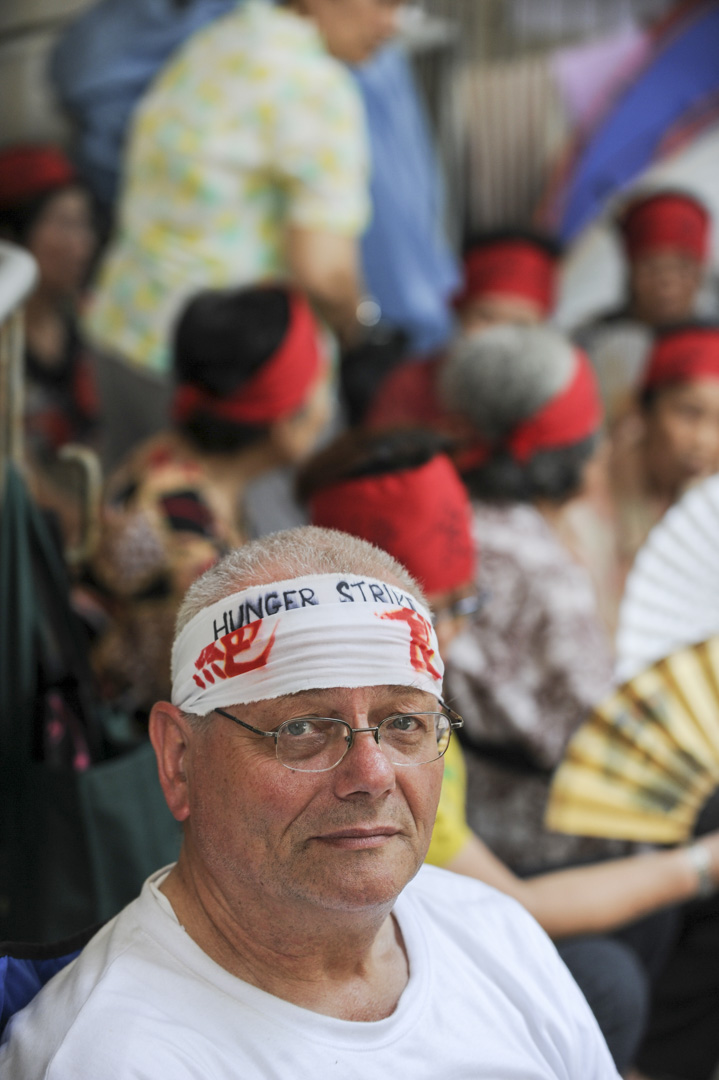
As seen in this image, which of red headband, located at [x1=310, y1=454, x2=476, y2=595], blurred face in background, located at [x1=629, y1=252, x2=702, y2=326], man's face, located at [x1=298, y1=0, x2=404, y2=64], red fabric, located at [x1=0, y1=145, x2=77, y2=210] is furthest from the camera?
blurred face in background, located at [x1=629, y1=252, x2=702, y2=326]

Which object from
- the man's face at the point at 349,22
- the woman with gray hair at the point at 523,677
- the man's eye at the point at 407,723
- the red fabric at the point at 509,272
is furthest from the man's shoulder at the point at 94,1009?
the red fabric at the point at 509,272

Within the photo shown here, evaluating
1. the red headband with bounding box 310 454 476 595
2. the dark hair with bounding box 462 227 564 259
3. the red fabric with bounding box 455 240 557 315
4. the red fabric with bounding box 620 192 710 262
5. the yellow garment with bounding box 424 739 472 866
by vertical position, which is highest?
the red headband with bounding box 310 454 476 595

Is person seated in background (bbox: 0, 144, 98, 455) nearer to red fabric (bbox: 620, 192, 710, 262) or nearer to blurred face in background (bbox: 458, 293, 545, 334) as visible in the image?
blurred face in background (bbox: 458, 293, 545, 334)

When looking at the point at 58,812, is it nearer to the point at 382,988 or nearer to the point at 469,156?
the point at 382,988

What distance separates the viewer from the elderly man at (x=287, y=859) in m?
1.28

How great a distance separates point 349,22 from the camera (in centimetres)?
418

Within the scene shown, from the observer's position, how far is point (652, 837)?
2316 mm

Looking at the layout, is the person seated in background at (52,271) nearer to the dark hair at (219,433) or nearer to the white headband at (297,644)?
the dark hair at (219,433)

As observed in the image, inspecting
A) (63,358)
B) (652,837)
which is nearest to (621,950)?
(652,837)

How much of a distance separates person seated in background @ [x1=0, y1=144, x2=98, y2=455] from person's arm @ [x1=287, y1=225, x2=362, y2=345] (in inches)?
43.4

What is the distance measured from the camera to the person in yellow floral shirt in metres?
3.80

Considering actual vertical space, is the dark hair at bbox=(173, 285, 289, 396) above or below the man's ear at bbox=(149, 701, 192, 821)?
below

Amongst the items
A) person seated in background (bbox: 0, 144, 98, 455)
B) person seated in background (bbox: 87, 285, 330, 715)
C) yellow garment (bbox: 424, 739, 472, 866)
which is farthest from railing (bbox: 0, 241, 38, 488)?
person seated in background (bbox: 0, 144, 98, 455)

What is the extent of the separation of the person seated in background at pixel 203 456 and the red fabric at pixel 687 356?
1.27 m
